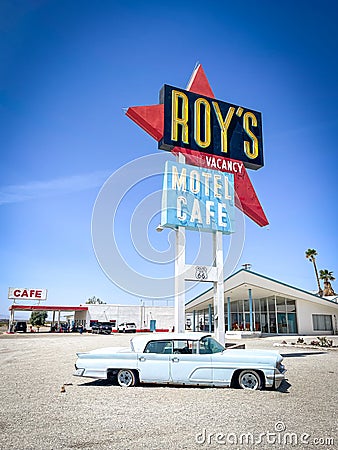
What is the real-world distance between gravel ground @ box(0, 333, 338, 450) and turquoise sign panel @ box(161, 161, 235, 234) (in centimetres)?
790

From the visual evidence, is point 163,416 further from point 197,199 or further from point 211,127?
point 211,127

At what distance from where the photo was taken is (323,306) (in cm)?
3481

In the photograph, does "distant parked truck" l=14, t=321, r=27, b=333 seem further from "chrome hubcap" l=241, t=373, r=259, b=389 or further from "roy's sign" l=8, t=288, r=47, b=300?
"chrome hubcap" l=241, t=373, r=259, b=389

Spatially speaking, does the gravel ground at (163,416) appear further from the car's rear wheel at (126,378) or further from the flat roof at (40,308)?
the flat roof at (40,308)

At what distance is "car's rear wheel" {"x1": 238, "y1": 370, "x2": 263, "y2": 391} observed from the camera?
827cm

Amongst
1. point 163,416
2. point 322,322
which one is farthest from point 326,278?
point 163,416

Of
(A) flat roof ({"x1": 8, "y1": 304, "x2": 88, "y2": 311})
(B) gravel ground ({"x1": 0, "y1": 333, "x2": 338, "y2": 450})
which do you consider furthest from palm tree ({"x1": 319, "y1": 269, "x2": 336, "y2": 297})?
(B) gravel ground ({"x1": 0, "y1": 333, "x2": 338, "y2": 450})

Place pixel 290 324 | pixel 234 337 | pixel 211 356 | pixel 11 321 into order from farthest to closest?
pixel 11 321 → pixel 290 324 → pixel 234 337 → pixel 211 356

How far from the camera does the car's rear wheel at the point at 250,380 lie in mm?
8266

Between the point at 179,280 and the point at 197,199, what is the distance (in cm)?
366

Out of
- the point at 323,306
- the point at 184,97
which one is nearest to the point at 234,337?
the point at 323,306

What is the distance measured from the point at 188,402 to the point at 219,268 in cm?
983

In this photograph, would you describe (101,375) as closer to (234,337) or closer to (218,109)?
(218,109)

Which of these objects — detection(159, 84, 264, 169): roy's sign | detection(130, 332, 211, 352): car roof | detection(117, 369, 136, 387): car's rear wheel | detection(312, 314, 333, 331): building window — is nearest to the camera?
detection(117, 369, 136, 387): car's rear wheel
